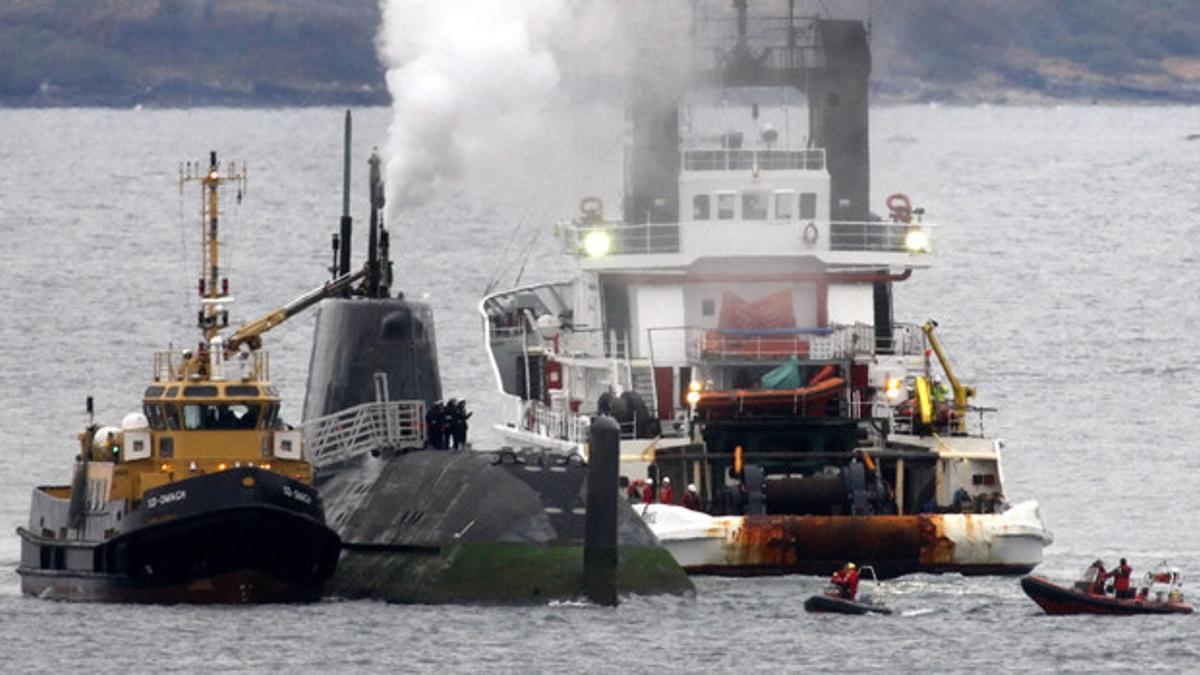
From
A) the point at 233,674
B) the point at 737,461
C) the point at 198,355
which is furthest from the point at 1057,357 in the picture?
the point at 233,674

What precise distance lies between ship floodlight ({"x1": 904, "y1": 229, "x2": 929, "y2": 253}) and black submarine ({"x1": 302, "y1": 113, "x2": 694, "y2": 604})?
1446 cm

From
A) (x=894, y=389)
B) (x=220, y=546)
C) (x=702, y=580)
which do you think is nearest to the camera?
(x=220, y=546)

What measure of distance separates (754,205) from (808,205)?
1.55m

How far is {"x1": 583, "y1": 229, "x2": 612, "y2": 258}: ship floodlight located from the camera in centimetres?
9519

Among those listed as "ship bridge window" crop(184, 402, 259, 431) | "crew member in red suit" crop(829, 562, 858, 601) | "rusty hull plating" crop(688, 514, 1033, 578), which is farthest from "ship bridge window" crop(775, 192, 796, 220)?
"ship bridge window" crop(184, 402, 259, 431)

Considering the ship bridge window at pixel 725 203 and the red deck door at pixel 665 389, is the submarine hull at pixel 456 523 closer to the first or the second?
the red deck door at pixel 665 389

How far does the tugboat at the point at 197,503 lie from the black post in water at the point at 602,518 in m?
5.63

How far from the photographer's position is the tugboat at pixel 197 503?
245ft

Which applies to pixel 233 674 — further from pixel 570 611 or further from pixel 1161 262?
pixel 1161 262

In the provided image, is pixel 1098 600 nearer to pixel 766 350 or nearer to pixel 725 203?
pixel 766 350

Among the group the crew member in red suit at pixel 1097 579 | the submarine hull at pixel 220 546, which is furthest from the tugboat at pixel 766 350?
the submarine hull at pixel 220 546

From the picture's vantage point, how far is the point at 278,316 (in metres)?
84.4

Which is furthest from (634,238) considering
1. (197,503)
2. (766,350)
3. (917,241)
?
(197,503)

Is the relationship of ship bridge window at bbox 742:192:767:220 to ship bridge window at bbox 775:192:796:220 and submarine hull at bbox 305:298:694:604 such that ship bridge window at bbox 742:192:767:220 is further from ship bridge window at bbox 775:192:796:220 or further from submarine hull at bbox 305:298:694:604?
submarine hull at bbox 305:298:694:604
